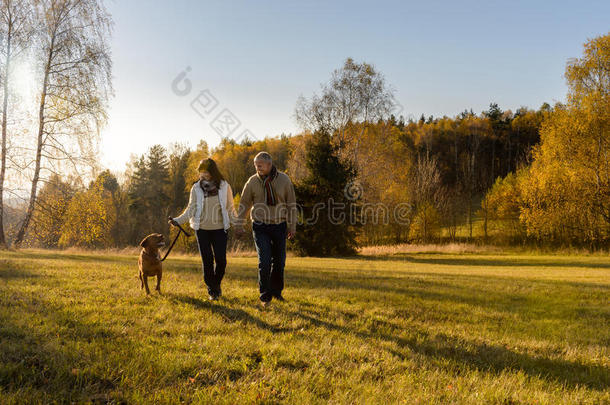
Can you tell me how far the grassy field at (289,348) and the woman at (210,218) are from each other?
1.54 feet

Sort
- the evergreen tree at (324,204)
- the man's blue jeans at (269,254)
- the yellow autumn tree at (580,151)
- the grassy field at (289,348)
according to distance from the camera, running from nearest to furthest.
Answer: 1. the grassy field at (289,348)
2. the man's blue jeans at (269,254)
3. the yellow autumn tree at (580,151)
4. the evergreen tree at (324,204)

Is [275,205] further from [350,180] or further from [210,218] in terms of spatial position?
[350,180]

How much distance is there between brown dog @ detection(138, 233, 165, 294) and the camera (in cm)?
556

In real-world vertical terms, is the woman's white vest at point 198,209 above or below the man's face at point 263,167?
below

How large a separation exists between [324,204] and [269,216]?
16.0m

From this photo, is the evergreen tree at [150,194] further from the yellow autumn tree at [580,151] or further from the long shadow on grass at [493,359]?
the long shadow on grass at [493,359]

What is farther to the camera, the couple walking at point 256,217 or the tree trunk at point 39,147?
the tree trunk at point 39,147

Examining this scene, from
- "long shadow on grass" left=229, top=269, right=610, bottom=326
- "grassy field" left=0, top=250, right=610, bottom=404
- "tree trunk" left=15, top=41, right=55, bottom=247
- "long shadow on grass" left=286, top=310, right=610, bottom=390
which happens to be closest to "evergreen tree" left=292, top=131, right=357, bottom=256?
"long shadow on grass" left=229, top=269, right=610, bottom=326

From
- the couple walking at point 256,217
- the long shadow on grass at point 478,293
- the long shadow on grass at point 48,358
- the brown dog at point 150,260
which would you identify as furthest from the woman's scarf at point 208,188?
the long shadow on grass at point 478,293

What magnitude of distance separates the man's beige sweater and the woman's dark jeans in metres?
0.49

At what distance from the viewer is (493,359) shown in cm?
355

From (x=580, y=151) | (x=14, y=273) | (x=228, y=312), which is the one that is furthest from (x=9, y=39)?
(x=580, y=151)

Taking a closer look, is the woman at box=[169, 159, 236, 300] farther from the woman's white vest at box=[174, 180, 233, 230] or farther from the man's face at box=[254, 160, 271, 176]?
the man's face at box=[254, 160, 271, 176]

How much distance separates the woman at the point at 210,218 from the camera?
18.2 feet
